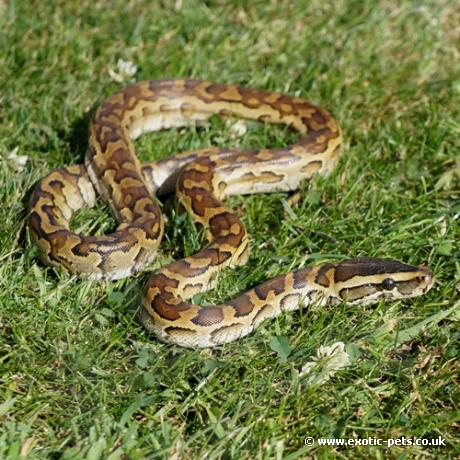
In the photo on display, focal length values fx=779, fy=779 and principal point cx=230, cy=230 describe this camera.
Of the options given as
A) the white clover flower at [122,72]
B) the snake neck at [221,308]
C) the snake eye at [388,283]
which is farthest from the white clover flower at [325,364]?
the white clover flower at [122,72]

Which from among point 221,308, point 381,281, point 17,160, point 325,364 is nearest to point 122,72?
point 17,160

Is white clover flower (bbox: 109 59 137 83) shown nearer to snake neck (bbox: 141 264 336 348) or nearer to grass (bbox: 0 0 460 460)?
grass (bbox: 0 0 460 460)

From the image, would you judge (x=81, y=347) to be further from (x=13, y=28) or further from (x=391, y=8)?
(x=391, y=8)

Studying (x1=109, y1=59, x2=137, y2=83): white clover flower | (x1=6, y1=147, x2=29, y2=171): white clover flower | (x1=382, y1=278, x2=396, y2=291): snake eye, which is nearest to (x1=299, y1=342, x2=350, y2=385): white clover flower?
(x1=382, y1=278, x2=396, y2=291): snake eye

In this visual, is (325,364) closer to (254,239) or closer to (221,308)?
(221,308)

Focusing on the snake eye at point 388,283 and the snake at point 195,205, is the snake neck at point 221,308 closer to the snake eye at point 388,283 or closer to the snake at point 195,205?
the snake at point 195,205

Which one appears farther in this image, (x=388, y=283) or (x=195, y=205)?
(x=195, y=205)
